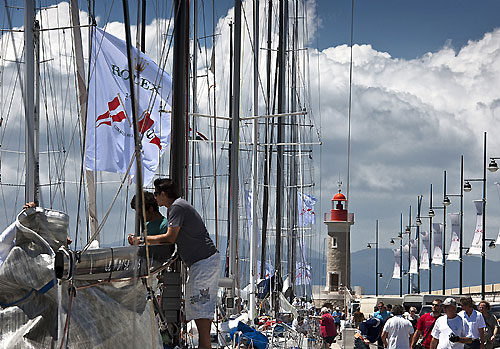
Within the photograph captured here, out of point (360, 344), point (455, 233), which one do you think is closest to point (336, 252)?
point (455, 233)

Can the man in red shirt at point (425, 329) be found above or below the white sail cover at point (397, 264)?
above

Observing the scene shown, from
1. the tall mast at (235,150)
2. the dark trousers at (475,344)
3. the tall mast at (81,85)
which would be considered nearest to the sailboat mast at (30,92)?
the tall mast at (81,85)

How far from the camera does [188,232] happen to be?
6477 mm

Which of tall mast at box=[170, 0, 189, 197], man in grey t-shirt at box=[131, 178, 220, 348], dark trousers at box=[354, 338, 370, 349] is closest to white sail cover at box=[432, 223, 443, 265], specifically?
dark trousers at box=[354, 338, 370, 349]

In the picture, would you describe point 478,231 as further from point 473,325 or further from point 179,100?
point 179,100

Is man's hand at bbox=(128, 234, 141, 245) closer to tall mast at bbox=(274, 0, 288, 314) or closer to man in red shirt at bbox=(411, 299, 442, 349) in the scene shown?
man in red shirt at bbox=(411, 299, 442, 349)

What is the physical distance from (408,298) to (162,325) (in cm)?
3321

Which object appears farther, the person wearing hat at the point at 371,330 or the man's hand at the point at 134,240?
the person wearing hat at the point at 371,330

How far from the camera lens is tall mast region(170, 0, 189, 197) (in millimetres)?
7344

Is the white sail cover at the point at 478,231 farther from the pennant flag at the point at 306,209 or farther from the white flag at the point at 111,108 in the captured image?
the white flag at the point at 111,108

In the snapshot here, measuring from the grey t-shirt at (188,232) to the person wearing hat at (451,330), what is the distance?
250 inches

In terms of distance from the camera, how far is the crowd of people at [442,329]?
472 inches

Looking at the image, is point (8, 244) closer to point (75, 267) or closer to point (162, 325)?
point (75, 267)

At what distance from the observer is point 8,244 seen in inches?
179
